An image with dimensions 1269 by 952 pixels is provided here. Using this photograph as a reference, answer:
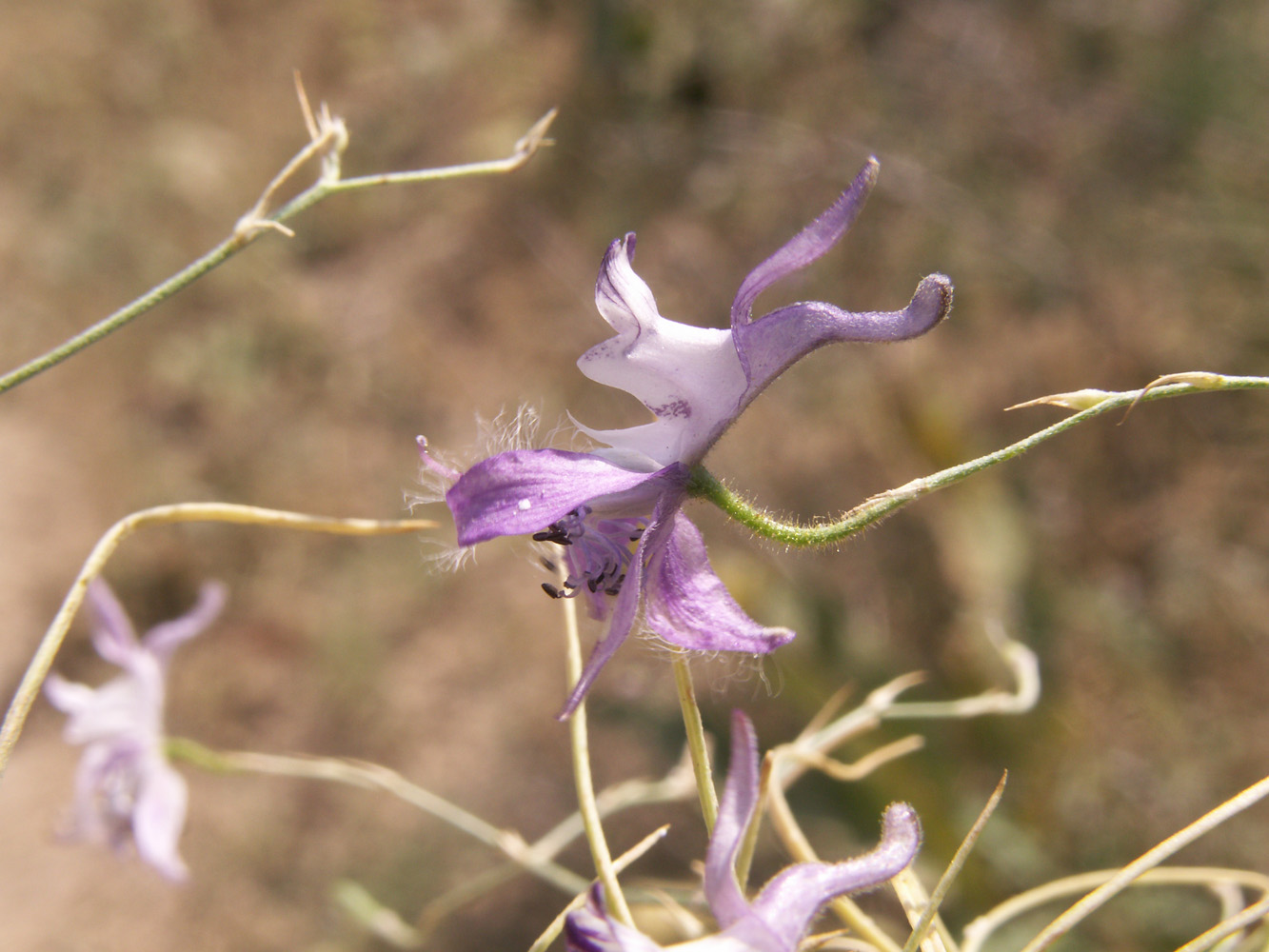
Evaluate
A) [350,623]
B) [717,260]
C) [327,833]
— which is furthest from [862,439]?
[327,833]

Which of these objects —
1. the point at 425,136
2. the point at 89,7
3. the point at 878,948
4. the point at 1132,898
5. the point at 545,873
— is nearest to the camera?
the point at 878,948

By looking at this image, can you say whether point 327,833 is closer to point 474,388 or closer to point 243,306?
point 474,388

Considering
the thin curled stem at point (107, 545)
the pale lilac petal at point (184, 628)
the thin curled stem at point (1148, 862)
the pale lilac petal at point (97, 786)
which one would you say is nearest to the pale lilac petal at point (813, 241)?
the thin curled stem at point (107, 545)

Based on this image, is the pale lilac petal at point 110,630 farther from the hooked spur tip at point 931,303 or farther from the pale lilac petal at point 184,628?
the hooked spur tip at point 931,303

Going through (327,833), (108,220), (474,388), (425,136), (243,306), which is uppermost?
(108,220)

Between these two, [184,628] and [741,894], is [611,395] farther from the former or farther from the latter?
[741,894]

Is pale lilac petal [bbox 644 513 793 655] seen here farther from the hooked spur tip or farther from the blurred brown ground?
the blurred brown ground
